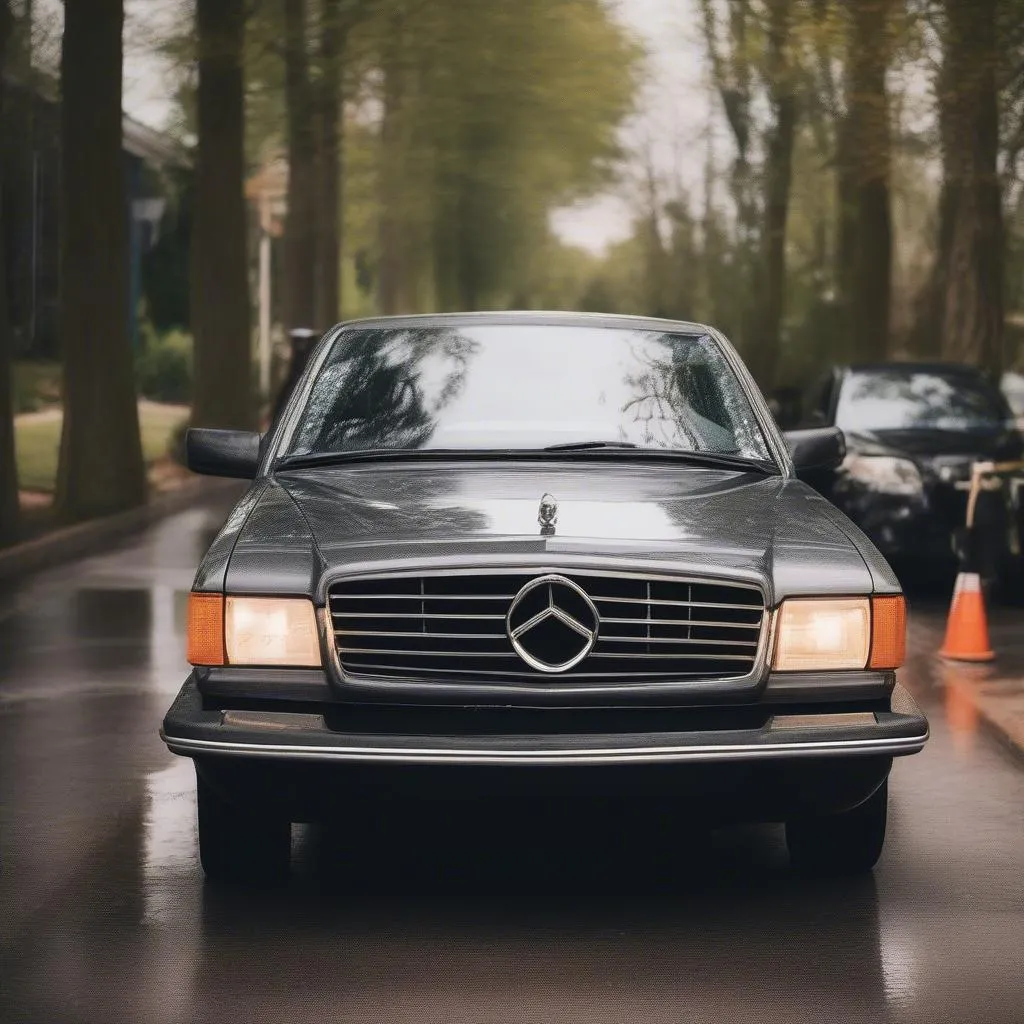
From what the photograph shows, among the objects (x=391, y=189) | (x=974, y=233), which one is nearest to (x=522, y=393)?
(x=974, y=233)

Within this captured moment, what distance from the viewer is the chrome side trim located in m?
5.71

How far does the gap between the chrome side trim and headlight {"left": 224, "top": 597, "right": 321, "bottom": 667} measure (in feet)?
0.85

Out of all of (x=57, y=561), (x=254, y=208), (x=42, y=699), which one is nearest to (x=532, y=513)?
(x=42, y=699)

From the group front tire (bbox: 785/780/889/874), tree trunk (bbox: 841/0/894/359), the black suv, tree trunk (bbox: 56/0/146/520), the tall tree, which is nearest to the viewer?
front tire (bbox: 785/780/889/874)

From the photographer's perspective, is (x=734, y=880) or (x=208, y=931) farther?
(x=734, y=880)

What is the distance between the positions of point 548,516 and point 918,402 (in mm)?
10563

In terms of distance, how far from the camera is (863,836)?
663 centimetres

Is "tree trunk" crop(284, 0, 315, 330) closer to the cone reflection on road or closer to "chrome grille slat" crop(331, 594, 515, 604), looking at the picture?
the cone reflection on road

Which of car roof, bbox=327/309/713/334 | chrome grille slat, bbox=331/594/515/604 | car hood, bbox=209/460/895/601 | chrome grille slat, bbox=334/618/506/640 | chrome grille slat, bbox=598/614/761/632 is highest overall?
car roof, bbox=327/309/713/334

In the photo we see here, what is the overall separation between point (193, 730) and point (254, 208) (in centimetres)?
6433

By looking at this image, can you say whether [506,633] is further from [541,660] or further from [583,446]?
[583,446]

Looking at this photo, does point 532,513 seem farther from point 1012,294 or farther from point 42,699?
point 1012,294

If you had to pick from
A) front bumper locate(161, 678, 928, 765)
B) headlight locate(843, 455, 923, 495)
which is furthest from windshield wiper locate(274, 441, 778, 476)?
headlight locate(843, 455, 923, 495)

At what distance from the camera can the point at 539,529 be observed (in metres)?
6.05
